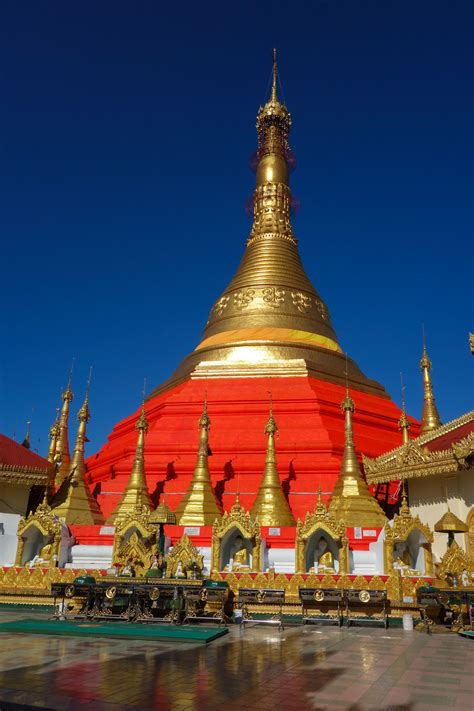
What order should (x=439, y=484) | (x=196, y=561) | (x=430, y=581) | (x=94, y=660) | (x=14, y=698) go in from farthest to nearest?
(x=439, y=484), (x=196, y=561), (x=430, y=581), (x=94, y=660), (x=14, y=698)

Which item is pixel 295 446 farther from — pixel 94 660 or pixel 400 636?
pixel 94 660

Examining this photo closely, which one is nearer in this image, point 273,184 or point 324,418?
point 324,418

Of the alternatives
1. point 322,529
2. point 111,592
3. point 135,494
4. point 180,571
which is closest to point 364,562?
point 322,529

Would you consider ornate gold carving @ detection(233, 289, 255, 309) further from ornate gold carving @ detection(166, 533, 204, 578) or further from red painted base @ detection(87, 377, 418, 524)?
ornate gold carving @ detection(166, 533, 204, 578)

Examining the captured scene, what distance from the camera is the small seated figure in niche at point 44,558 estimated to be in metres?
16.3

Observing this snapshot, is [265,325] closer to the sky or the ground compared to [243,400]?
closer to the sky

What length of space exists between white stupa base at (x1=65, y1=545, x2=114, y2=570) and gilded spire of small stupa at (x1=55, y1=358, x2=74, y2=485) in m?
6.10

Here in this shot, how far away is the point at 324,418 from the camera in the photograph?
2308cm

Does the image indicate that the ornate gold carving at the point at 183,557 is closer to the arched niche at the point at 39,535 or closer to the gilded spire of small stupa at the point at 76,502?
the arched niche at the point at 39,535

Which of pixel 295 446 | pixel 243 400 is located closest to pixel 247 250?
pixel 243 400

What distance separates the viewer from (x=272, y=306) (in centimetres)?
3067

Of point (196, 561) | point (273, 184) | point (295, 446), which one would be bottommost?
point (196, 561)

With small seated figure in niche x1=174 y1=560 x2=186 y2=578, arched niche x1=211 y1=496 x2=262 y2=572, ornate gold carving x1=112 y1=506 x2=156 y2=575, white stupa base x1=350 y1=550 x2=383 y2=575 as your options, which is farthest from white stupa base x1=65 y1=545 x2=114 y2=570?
white stupa base x1=350 y1=550 x2=383 y2=575

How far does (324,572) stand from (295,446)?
6.84 metres
